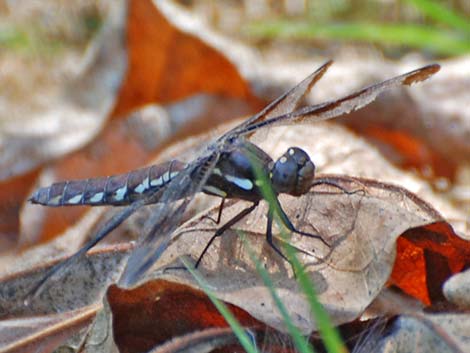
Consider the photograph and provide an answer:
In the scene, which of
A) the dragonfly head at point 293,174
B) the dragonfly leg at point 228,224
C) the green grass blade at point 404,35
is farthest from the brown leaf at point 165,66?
the dragonfly leg at point 228,224

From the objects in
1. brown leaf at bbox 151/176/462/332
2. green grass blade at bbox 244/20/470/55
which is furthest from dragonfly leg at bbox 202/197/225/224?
green grass blade at bbox 244/20/470/55

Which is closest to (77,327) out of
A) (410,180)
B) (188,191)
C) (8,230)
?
(188,191)

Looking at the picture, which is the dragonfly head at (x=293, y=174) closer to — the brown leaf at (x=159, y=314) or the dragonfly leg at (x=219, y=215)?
the dragonfly leg at (x=219, y=215)

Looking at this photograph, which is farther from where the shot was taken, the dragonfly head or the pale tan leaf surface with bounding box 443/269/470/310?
the dragonfly head

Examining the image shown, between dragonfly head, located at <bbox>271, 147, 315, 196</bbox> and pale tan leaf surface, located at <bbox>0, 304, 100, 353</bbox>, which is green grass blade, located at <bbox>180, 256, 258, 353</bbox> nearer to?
pale tan leaf surface, located at <bbox>0, 304, 100, 353</bbox>

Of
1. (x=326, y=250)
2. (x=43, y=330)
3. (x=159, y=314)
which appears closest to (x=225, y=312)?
(x=159, y=314)

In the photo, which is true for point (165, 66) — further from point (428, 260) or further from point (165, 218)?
point (428, 260)
